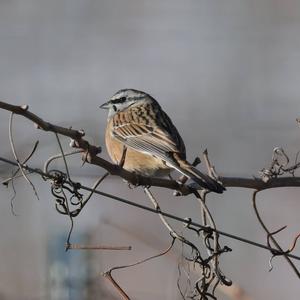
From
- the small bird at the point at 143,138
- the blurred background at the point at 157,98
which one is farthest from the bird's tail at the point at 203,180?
the blurred background at the point at 157,98

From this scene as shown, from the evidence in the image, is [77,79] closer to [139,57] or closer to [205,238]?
[139,57]

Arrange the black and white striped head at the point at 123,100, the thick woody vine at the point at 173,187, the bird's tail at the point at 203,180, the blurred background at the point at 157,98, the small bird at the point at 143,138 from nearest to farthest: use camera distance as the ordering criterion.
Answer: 1. the thick woody vine at the point at 173,187
2. the bird's tail at the point at 203,180
3. the small bird at the point at 143,138
4. the black and white striped head at the point at 123,100
5. the blurred background at the point at 157,98

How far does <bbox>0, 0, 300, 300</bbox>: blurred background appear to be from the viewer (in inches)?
153

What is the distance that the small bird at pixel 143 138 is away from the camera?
9.09 ft

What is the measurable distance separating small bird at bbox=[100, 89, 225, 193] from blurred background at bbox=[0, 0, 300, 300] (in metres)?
0.40

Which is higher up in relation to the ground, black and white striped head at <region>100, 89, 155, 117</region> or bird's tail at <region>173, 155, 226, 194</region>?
black and white striped head at <region>100, 89, 155, 117</region>

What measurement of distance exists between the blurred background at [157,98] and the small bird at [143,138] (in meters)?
0.40

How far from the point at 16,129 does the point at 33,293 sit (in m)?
1.49

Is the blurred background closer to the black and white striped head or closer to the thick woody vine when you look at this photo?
the black and white striped head

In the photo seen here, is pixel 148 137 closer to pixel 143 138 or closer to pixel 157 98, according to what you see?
pixel 143 138

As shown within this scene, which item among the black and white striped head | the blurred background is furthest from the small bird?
the blurred background

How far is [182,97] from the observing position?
239 inches

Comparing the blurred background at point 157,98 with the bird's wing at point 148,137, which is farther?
the blurred background at point 157,98

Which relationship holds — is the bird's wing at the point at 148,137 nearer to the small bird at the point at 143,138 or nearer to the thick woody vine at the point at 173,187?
the small bird at the point at 143,138
